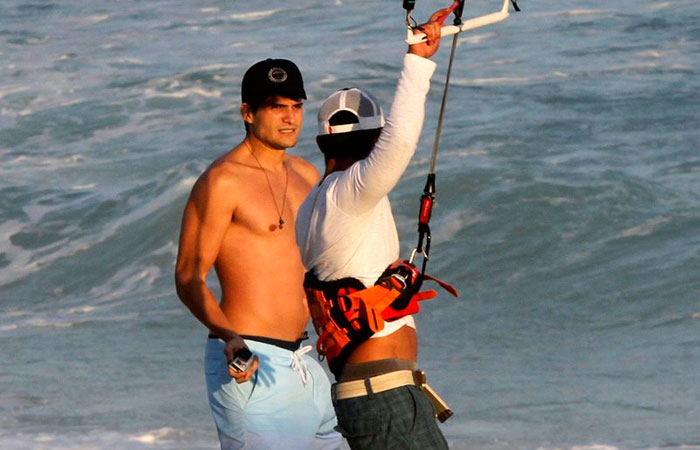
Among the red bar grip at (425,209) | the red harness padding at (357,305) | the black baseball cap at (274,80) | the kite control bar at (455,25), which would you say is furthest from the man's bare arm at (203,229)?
the kite control bar at (455,25)

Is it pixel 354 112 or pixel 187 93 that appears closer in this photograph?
pixel 354 112

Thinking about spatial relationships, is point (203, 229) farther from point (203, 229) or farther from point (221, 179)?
point (221, 179)

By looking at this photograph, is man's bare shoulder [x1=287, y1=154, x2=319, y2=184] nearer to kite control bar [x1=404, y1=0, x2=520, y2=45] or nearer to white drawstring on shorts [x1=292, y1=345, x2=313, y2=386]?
white drawstring on shorts [x1=292, y1=345, x2=313, y2=386]

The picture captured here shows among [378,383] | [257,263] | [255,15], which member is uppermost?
[257,263]

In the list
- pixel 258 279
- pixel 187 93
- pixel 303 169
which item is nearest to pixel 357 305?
pixel 258 279

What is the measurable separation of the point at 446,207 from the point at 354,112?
980 cm

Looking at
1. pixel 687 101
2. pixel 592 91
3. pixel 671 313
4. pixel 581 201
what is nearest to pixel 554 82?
pixel 592 91

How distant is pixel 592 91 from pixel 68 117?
658 cm

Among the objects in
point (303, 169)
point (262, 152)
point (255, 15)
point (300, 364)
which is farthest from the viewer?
A: point (255, 15)

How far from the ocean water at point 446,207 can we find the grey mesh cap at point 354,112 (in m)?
3.66

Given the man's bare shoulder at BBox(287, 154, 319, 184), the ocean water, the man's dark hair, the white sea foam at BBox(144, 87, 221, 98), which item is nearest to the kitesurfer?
the man's dark hair

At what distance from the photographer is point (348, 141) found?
3.76m

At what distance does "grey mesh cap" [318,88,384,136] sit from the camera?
3775 mm

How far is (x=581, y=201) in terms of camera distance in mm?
13250
